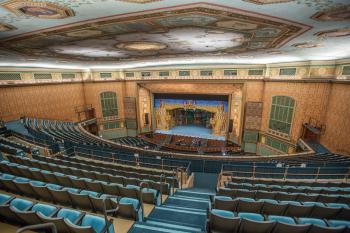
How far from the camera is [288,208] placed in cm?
397

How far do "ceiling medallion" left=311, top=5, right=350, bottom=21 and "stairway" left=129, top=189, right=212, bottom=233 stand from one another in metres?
4.96

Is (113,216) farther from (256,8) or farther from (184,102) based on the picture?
(184,102)

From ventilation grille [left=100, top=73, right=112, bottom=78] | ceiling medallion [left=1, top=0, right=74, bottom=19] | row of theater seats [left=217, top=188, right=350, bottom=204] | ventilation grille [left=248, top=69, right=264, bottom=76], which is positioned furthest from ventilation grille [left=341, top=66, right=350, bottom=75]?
ventilation grille [left=100, top=73, right=112, bottom=78]

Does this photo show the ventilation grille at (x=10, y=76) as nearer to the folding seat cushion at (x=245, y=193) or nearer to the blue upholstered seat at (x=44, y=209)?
the blue upholstered seat at (x=44, y=209)

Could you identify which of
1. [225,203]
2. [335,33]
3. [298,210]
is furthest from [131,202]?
[335,33]

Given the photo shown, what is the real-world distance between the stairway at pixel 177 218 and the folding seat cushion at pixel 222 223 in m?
0.31

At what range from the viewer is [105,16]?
12.5 ft

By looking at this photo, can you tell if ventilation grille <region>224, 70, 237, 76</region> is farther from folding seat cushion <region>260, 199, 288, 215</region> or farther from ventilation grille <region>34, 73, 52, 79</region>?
ventilation grille <region>34, 73, 52, 79</region>

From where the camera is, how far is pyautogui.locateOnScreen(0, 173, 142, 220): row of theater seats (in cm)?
365

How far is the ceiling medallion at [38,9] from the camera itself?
299cm

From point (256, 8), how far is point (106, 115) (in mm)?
19100

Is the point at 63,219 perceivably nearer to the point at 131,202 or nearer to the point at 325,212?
the point at 131,202

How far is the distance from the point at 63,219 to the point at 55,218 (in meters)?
0.15

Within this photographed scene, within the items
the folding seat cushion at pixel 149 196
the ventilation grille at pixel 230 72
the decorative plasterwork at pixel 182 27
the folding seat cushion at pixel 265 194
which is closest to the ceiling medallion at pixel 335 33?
the decorative plasterwork at pixel 182 27
